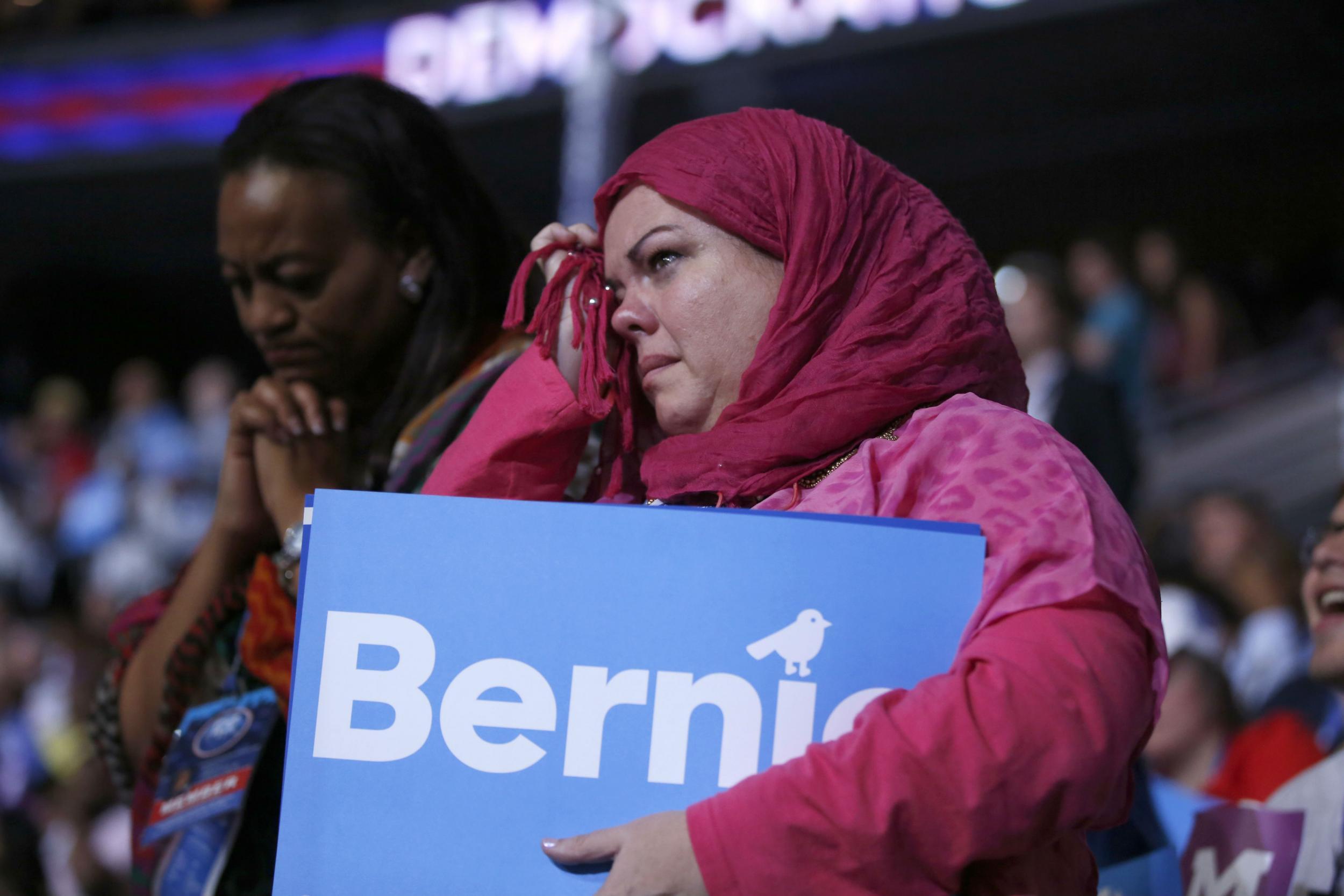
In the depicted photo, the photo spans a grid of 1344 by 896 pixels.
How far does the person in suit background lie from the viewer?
347 cm

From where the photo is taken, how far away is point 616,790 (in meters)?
1.11

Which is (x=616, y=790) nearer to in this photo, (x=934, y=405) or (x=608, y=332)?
(x=934, y=405)

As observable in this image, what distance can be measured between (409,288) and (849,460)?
855mm

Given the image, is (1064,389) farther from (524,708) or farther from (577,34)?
(577,34)

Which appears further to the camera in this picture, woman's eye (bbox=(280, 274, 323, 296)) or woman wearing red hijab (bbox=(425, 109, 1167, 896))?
woman's eye (bbox=(280, 274, 323, 296))

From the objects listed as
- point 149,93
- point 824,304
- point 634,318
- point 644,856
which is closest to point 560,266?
point 634,318

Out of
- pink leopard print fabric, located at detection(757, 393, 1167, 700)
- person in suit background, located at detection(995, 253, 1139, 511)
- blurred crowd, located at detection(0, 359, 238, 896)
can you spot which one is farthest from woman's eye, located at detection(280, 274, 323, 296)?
blurred crowd, located at detection(0, 359, 238, 896)

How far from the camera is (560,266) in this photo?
156cm

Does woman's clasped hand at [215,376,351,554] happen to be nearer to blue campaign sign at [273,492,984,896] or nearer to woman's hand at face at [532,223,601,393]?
woman's hand at face at [532,223,601,393]

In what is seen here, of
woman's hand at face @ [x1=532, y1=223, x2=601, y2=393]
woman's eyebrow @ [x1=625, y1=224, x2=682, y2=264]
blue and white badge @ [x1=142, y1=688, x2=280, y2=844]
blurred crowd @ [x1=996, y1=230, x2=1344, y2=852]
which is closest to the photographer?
woman's eyebrow @ [x1=625, y1=224, x2=682, y2=264]

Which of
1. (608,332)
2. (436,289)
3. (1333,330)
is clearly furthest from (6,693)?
(1333,330)

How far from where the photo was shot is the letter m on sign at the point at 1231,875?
→ 1803mm

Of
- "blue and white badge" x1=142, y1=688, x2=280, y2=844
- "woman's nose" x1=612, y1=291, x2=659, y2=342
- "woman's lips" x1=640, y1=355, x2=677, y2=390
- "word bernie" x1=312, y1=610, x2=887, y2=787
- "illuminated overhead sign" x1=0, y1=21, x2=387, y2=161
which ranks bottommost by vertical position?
"blue and white badge" x1=142, y1=688, x2=280, y2=844

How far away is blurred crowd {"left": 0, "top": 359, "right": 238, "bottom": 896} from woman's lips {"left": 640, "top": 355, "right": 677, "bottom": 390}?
2.95m
